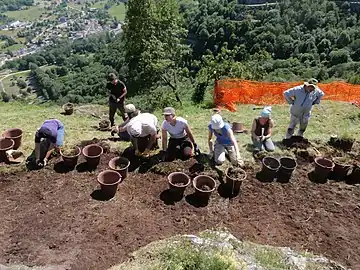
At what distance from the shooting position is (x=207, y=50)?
1043 inches

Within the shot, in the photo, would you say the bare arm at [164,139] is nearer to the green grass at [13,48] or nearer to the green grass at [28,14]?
the green grass at [13,48]

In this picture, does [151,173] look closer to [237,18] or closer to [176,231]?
[176,231]

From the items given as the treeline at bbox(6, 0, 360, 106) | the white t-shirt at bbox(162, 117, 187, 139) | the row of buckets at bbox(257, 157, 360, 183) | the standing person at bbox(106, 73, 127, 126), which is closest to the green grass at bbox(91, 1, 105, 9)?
the treeline at bbox(6, 0, 360, 106)

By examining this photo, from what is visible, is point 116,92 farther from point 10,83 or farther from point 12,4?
point 12,4

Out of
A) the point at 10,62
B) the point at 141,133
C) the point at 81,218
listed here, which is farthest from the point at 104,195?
the point at 10,62

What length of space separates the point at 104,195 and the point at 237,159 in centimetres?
297

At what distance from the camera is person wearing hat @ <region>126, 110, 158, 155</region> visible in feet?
26.0

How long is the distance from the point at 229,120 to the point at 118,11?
127 m

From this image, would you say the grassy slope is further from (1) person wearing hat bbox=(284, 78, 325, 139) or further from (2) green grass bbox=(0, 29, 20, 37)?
(2) green grass bbox=(0, 29, 20, 37)

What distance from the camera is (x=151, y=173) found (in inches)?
Result: 312

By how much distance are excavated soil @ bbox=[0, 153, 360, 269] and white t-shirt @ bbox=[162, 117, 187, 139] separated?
676 millimetres

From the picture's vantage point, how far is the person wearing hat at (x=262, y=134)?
875cm

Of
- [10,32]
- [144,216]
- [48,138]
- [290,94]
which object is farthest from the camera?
[10,32]

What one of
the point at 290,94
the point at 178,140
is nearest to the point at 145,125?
the point at 178,140
